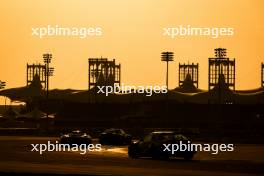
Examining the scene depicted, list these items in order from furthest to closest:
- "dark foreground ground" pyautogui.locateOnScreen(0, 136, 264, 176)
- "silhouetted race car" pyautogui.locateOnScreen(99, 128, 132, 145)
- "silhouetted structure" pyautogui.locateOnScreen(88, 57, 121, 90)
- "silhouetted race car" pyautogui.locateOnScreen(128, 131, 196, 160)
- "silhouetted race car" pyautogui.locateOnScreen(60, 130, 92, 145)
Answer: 1. "silhouetted structure" pyautogui.locateOnScreen(88, 57, 121, 90)
2. "silhouetted race car" pyautogui.locateOnScreen(99, 128, 132, 145)
3. "silhouetted race car" pyautogui.locateOnScreen(60, 130, 92, 145)
4. "silhouetted race car" pyautogui.locateOnScreen(128, 131, 196, 160)
5. "dark foreground ground" pyautogui.locateOnScreen(0, 136, 264, 176)

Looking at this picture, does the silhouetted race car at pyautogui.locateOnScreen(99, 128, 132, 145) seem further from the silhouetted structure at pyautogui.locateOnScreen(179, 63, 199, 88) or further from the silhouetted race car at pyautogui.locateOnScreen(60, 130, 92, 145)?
the silhouetted structure at pyautogui.locateOnScreen(179, 63, 199, 88)

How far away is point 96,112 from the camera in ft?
391

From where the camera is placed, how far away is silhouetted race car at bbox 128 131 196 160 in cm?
3878

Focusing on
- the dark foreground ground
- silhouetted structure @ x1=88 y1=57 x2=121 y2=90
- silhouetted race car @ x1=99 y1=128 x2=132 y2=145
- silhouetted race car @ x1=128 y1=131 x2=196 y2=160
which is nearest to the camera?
the dark foreground ground

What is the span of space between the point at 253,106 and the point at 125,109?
2080cm

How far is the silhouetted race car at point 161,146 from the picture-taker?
38.8 meters

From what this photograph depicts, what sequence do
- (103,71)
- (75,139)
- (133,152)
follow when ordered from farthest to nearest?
(103,71), (75,139), (133,152)

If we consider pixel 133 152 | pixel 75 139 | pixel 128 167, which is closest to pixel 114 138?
pixel 75 139

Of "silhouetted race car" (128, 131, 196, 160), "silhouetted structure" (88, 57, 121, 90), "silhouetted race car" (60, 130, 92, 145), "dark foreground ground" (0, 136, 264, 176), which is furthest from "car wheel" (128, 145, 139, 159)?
"silhouetted structure" (88, 57, 121, 90)

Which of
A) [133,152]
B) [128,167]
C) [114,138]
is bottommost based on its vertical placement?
[114,138]

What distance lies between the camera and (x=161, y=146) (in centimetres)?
3934

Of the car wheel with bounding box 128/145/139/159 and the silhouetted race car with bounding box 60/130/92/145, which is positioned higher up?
the car wheel with bounding box 128/145/139/159

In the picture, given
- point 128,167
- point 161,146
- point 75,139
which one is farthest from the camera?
point 75,139

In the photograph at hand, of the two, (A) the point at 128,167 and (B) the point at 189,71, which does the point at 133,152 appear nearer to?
(A) the point at 128,167
